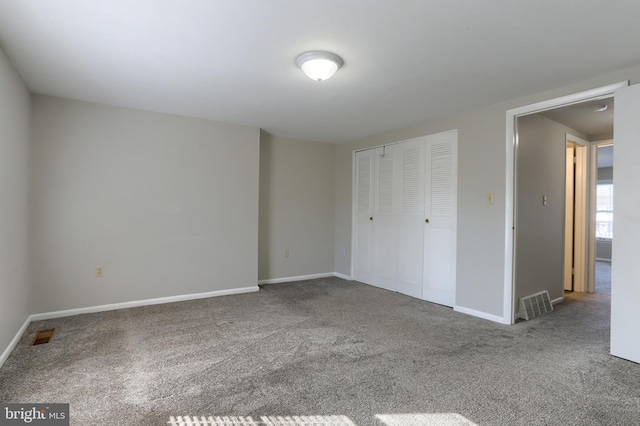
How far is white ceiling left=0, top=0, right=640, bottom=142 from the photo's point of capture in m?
1.87

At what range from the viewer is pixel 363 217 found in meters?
5.21

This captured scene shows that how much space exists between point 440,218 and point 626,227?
5.80 feet

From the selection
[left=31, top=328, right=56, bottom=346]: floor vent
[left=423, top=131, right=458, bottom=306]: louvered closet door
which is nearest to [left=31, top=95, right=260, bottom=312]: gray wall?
[left=31, top=328, right=56, bottom=346]: floor vent

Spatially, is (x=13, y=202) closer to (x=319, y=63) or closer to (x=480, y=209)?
(x=319, y=63)

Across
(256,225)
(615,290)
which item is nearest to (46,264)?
(256,225)

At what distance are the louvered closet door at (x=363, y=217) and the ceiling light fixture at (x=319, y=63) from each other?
8.76 feet

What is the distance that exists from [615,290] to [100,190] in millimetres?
4894

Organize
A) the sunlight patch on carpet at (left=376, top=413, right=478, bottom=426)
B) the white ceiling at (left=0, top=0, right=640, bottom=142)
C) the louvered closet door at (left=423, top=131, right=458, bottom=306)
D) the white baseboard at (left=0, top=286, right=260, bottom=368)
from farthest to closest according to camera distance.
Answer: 1. the louvered closet door at (left=423, top=131, right=458, bottom=306)
2. the white baseboard at (left=0, top=286, right=260, bottom=368)
3. the white ceiling at (left=0, top=0, right=640, bottom=142)
4. the sunlight patch on carpet at (left=376, top=413, right=478, bottom=426)

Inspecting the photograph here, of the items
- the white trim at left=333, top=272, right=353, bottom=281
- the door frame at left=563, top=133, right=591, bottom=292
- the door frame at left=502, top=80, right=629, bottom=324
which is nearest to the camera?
the door frame at left=502, top=80, right=629, bottom=324

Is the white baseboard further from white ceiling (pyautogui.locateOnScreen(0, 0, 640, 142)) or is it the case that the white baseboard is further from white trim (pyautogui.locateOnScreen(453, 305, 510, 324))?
white trim (pyautogui.locateOnScreen(453, 305, 510, 324))

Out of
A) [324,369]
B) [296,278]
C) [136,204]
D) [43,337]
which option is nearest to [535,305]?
[324,369]

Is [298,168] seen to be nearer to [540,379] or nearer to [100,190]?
[100,190]

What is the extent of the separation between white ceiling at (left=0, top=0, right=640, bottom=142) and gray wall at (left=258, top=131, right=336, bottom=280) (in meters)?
1.64

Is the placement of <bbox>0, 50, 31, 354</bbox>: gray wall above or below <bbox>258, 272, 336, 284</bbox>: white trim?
above
